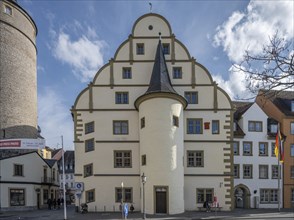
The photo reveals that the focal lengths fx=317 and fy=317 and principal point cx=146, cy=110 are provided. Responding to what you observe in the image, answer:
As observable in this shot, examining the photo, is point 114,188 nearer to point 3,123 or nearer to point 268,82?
point 3,123

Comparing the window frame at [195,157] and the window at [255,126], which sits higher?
the window at [255,126]

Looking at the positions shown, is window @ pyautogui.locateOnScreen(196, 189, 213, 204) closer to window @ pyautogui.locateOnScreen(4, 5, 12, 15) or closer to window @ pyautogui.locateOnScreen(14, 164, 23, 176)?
window @ pyautogui.locateOnScreen(14, 164, 23, 176)

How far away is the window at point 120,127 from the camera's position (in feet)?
102

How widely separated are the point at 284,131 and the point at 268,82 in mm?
35174

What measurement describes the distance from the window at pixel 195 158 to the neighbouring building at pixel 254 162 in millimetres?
7780

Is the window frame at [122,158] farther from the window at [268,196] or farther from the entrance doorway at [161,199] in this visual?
the window at [268,196]

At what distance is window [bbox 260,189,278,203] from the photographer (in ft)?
121

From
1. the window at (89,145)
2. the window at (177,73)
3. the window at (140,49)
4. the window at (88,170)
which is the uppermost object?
the window at (140,49)

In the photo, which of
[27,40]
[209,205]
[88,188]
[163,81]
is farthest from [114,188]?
[27,40]

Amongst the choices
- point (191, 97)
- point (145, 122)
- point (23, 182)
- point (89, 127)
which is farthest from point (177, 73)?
point (23, 182)

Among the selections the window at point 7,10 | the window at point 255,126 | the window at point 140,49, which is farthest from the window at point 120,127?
the window at point 7,10

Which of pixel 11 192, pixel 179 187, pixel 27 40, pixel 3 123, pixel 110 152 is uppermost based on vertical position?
pixel 27 40

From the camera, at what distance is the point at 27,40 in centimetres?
4800

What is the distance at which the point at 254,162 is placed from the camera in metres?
37.1
